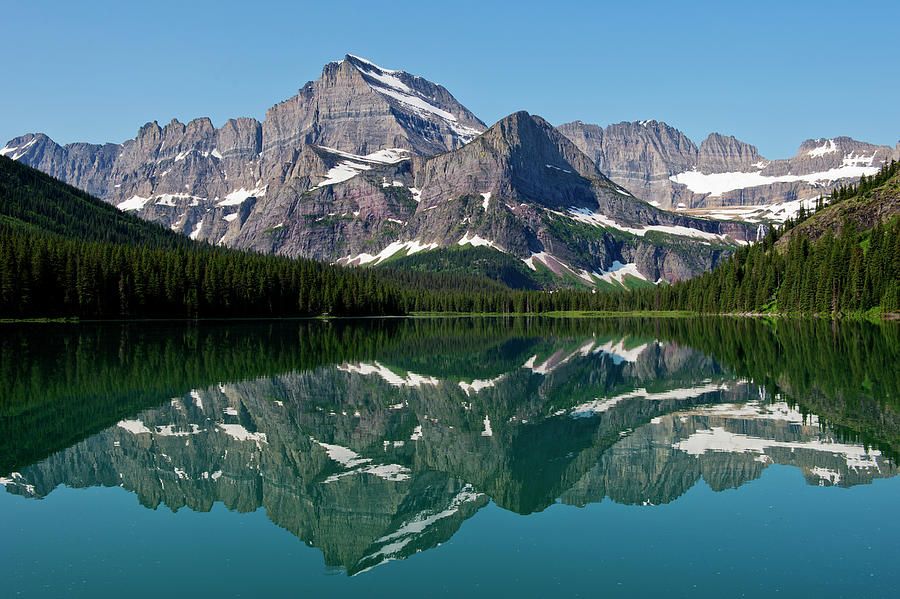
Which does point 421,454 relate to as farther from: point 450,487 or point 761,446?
point 761,446

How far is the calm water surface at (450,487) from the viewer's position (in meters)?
11.4

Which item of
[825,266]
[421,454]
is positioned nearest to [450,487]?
[421,454]

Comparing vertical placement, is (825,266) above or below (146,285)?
above

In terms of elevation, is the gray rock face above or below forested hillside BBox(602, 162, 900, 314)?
below

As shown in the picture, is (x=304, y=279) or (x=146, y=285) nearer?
(x=146, y=285)

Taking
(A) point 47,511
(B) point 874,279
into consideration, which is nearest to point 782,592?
(A) point 47,511

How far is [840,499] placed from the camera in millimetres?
14953

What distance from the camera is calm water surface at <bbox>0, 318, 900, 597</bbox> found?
11391 mm

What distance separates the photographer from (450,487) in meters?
17.2

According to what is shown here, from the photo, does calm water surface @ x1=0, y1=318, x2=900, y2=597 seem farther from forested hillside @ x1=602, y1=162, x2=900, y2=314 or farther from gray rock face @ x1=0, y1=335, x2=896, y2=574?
forested hillside @ x1=602, y1=162, x2=900, y2=314

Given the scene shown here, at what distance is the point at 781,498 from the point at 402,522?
964 centimetres

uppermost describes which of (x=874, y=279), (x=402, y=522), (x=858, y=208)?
(x=858, y=208)

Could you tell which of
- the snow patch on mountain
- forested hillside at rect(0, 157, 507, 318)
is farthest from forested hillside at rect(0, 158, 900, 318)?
the snow patch on mountain

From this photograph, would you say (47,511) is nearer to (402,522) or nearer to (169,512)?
(169,512)
